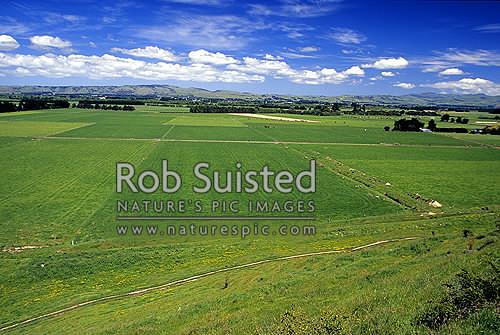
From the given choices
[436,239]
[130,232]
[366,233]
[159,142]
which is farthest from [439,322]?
[159,142]

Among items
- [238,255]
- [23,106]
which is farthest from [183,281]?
[23,106]

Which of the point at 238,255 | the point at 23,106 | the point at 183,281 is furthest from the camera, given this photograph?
the point at 23,106

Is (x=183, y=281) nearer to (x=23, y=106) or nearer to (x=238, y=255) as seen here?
(x=238, y=255)

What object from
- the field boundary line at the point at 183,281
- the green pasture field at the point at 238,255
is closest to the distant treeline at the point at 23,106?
the green pasture field at the point at 238,255

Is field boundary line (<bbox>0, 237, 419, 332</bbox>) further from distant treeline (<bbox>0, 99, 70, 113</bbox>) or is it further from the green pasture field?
distant treeline (<bbox>0, 99, 70, 113</bbox>)

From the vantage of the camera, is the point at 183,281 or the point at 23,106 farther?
the point at 23,106

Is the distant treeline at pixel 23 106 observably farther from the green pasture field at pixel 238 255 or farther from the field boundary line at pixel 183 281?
the field boundary line at pixel 183 281

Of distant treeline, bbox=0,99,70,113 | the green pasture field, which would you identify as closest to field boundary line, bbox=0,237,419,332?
the green pasture field

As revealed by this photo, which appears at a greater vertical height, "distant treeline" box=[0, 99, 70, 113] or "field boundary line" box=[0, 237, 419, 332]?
"distant treeline" box=[0, 99, 70, 113]
